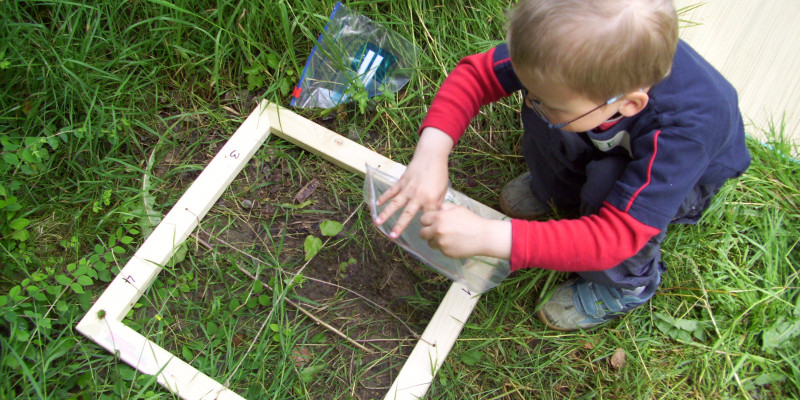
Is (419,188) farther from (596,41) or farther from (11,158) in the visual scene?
(11,158)

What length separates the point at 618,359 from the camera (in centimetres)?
164

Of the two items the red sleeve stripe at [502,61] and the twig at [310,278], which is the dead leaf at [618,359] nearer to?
the twig at [310,278]

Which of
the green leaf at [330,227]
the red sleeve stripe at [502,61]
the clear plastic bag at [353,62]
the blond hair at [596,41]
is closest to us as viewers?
the blond hair at [596,41]

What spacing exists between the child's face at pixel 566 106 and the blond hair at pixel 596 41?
22 millimetres

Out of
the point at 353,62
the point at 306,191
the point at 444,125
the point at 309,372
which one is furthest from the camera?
the point at 353,62

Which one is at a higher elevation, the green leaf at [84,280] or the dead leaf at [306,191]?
the dead leaf at [306,191]

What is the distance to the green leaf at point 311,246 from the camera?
167 cm

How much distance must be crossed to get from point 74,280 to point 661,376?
1.74 m

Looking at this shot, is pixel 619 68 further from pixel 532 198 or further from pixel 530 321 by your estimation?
pixel 530 321

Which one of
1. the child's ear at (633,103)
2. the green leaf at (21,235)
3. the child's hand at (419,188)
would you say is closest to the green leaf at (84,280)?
the green leaf at (21,235)

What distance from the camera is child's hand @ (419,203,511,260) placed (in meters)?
1.17

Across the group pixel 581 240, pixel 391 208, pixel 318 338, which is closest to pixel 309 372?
pixel 318 338

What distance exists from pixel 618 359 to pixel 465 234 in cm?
80

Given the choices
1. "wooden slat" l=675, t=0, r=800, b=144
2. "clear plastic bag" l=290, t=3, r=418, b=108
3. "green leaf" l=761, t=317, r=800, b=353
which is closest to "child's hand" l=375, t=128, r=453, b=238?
"clear plastic bag" l=290, t=3, r=418, b=108
